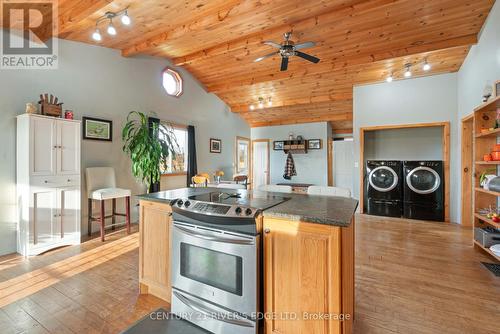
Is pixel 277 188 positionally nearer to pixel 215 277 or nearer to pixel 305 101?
pixel 215 277

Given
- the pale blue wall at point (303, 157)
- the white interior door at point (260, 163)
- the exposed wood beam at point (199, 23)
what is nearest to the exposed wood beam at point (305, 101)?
the pale blue wall at point (303, 157)

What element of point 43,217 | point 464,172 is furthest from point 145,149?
point 464,172

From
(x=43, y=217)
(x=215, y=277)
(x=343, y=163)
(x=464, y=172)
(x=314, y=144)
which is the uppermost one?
(x=314, y=144)

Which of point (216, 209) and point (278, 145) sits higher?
point (278, 145)

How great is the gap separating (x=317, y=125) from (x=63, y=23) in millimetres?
6472

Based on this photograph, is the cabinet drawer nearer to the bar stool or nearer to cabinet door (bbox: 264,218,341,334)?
the bar stool

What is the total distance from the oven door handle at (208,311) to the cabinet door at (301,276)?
144 millimetres

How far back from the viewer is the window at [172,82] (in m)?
5.20

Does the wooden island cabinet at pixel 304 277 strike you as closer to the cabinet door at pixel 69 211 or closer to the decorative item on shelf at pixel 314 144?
the cabinet door at pixel 69 211

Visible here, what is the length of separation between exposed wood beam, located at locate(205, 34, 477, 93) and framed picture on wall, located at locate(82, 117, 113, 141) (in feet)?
9.71

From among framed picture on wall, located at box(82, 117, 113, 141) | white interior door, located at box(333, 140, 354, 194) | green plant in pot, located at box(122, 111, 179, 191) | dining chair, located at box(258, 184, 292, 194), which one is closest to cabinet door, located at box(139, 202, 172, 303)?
dining chair, located at box(258, 184, 292, 194)

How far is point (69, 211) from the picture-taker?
328 centimetres

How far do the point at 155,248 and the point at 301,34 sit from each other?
12.7 ft

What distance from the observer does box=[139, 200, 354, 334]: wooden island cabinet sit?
1.30m
